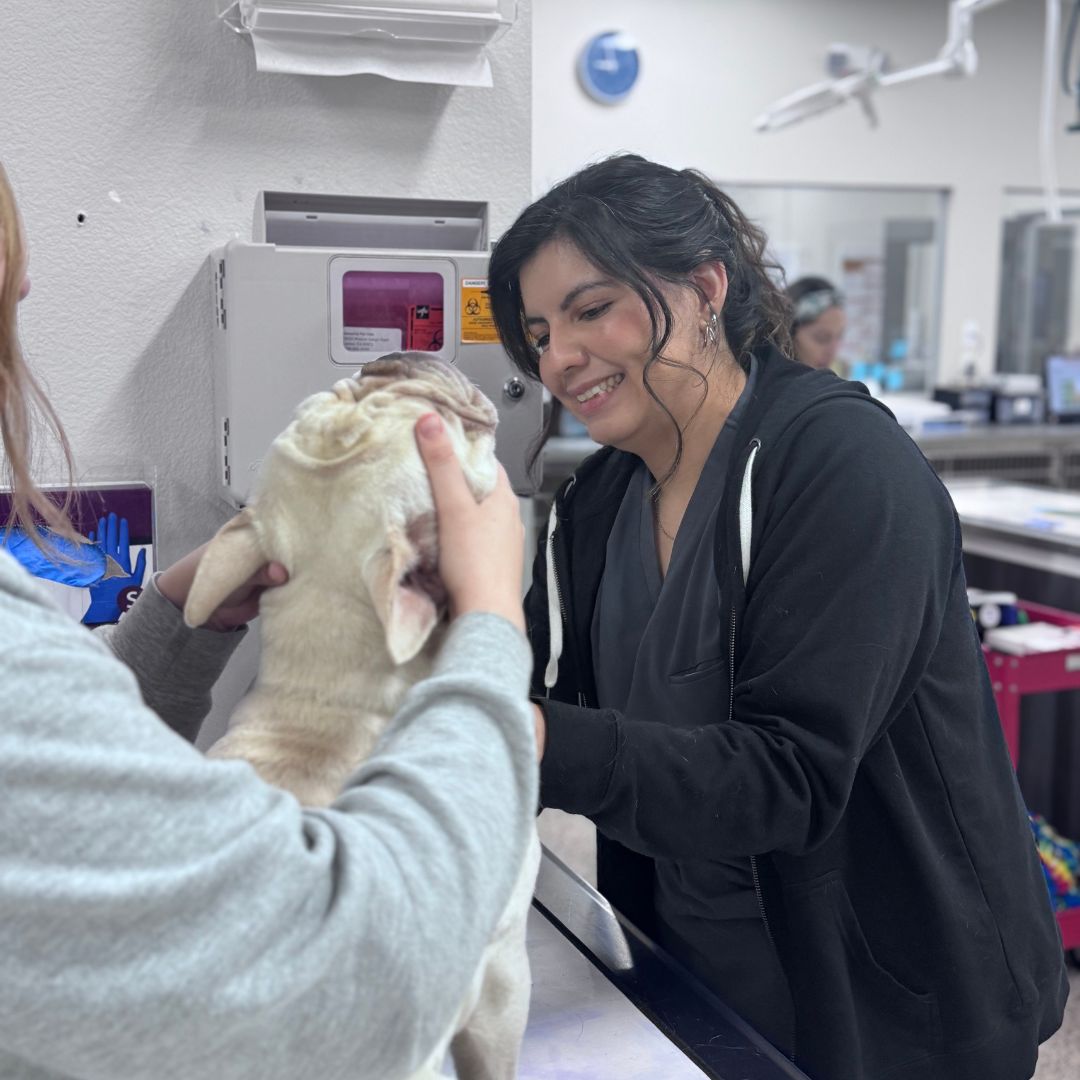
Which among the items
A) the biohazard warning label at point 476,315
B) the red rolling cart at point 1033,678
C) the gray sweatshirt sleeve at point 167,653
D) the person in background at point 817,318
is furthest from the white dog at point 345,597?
the person in background at point 817,318

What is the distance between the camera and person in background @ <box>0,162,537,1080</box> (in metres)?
0.53

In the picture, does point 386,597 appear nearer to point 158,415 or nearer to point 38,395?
point 38,395

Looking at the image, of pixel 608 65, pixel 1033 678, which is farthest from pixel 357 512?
pixel 608 65

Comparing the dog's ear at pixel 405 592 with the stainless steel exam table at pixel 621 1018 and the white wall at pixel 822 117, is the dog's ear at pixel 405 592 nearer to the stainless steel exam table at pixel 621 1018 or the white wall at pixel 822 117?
the stainless steel exam table at pixel 621 1018

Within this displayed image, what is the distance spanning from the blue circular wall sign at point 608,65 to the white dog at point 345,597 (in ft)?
17.9

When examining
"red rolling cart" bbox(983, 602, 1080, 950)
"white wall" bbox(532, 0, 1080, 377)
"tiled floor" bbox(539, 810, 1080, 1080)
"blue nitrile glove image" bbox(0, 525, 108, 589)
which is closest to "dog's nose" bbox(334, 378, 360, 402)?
"blue nitrile glove image" bbox(0, 525, 108, 589)

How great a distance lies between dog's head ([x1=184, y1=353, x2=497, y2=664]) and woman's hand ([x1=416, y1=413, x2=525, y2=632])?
0.01 m

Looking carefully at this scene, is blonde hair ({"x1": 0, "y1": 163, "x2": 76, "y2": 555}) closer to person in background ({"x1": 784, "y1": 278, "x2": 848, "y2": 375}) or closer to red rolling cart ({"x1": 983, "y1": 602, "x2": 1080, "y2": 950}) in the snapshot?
red rolling cart ({"x1": 983, "y1": 602, "x2": 1080, "y2": 950})

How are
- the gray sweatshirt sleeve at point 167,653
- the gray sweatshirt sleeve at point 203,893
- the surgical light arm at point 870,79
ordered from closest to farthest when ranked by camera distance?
the gray sweatshirt sleeve at point 203,893, the gray sweatshirt sleeve at point 167,653, the surgical light arm at point 870,79

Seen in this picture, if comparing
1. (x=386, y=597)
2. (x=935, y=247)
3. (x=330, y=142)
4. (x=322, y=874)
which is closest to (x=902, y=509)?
(x=386, y=597)

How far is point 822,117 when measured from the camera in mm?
6301

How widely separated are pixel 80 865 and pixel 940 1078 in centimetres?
105

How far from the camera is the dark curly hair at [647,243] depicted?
1290mm

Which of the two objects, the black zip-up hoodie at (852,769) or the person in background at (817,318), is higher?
the person in background at (817,318)
